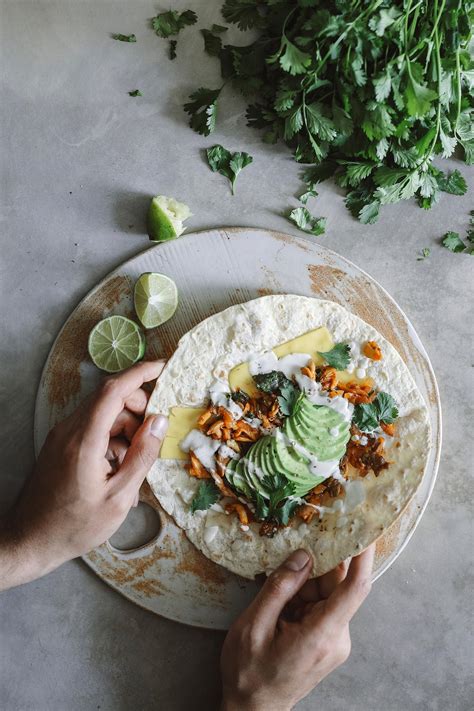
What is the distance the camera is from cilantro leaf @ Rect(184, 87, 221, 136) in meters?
2.88

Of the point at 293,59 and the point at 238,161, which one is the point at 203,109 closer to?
the point at 238,161

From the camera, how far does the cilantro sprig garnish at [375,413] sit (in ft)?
8.66

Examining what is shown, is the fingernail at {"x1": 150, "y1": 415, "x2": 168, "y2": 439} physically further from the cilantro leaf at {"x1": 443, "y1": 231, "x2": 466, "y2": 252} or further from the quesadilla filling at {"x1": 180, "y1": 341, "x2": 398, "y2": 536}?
the cilantro leaf at {"x1": 443, "y1": 231, "x2": 466, "y2": 252}

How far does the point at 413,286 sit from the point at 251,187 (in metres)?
0.92

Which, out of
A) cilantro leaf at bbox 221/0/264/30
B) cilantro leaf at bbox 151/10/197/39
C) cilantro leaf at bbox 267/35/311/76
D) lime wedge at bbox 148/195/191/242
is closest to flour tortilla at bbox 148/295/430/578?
lime wedge at bbox 148/195/191/242

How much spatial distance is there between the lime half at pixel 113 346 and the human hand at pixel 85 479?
0.49 ft

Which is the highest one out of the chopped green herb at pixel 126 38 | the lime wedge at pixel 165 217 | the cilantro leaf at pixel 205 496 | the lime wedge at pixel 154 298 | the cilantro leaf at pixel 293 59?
the cilantro leaf at pixel 293 59

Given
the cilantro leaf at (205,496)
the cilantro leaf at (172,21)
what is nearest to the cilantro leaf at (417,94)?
the cilantro leaf at (172,21)

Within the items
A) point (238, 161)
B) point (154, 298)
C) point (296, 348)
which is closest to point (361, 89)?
point (238, 161)

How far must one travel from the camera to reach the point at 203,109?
2.93 meters

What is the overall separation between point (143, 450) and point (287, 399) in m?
0.65

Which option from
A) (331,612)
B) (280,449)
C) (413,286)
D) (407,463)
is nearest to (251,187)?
(413,286)

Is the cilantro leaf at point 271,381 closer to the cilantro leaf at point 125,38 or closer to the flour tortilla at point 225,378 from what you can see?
the flour tortilla at point 225,378

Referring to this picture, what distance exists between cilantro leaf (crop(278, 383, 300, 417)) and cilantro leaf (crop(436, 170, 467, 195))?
125 cm
